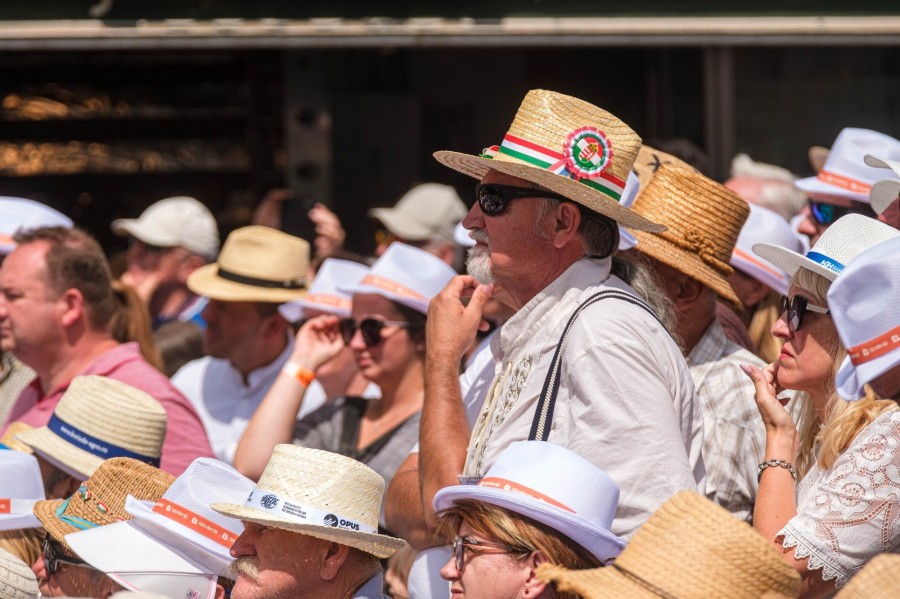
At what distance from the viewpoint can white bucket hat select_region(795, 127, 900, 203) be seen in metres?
5.04

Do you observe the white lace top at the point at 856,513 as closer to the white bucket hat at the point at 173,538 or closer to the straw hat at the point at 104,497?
the white bucket hat at the point at 173,538

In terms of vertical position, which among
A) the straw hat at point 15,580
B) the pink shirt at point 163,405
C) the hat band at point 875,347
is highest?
the hat band at point 875,347

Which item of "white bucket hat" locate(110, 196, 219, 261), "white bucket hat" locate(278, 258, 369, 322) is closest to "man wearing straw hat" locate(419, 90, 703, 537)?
"white bucket hat" locate(278, 258, 369, 322)

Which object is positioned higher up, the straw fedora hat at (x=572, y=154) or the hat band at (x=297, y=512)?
the straw fedora hat at (x=572, y=154)

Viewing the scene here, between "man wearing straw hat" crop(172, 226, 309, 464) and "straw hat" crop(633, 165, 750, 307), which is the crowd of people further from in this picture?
"man wearing straw hat" crop(172, 226, 309, 464)

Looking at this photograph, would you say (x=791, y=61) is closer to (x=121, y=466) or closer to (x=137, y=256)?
(x=137, y=256)

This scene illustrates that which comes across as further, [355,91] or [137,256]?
[355,91]

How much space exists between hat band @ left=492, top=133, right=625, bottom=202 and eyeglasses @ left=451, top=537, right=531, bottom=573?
927 mm

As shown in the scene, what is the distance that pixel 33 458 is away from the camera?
407cm

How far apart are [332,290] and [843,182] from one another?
6.83 ft

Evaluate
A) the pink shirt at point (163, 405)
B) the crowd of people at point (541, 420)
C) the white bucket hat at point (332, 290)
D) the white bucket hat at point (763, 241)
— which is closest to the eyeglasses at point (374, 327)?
the crowd of people at point (541, 420)

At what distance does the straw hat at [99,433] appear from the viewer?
4.22m

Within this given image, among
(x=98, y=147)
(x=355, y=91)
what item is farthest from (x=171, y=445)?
(x=98, y=147)

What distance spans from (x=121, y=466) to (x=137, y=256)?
3.97 meters
